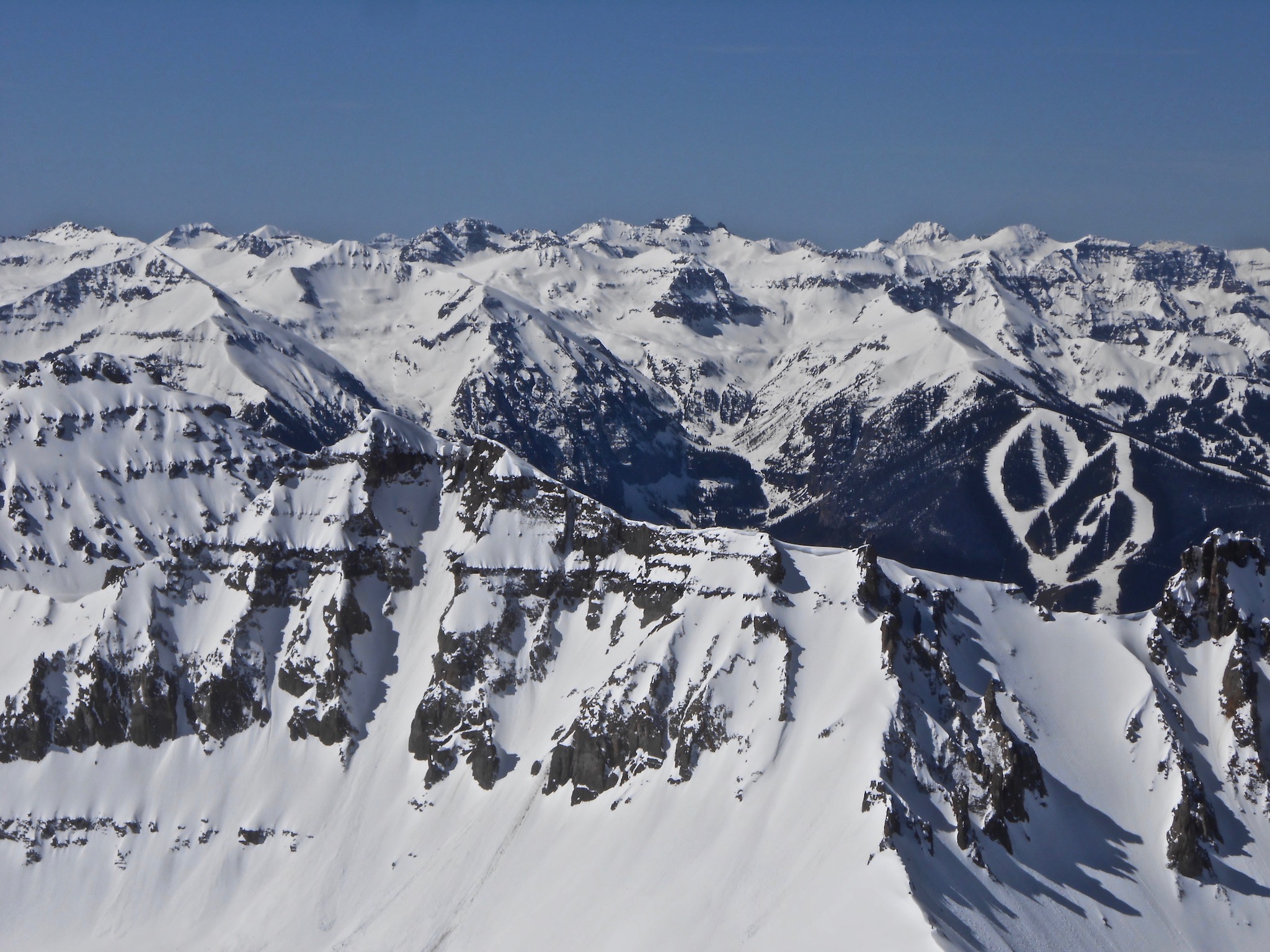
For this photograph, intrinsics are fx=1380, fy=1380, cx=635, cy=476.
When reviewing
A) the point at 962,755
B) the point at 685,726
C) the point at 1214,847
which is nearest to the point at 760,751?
the point at 685,726

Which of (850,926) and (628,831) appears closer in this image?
Result: (850,926)

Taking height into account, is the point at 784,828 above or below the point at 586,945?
above

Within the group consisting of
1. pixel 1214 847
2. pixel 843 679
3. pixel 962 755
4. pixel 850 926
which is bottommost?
pixel 850 926

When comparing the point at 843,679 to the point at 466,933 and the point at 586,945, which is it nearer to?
the point at 586,945

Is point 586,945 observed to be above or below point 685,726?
below

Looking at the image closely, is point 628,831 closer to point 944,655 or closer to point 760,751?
point 760,751

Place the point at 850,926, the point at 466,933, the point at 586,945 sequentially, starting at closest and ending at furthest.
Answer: the point at 850,926 → the point at 586,945 → the point at 466,933

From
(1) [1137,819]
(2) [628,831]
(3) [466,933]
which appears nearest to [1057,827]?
(1) [1137,819]

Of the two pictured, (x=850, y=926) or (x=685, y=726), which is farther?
(x=685, y=726)

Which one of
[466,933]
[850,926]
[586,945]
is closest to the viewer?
[850,926]
